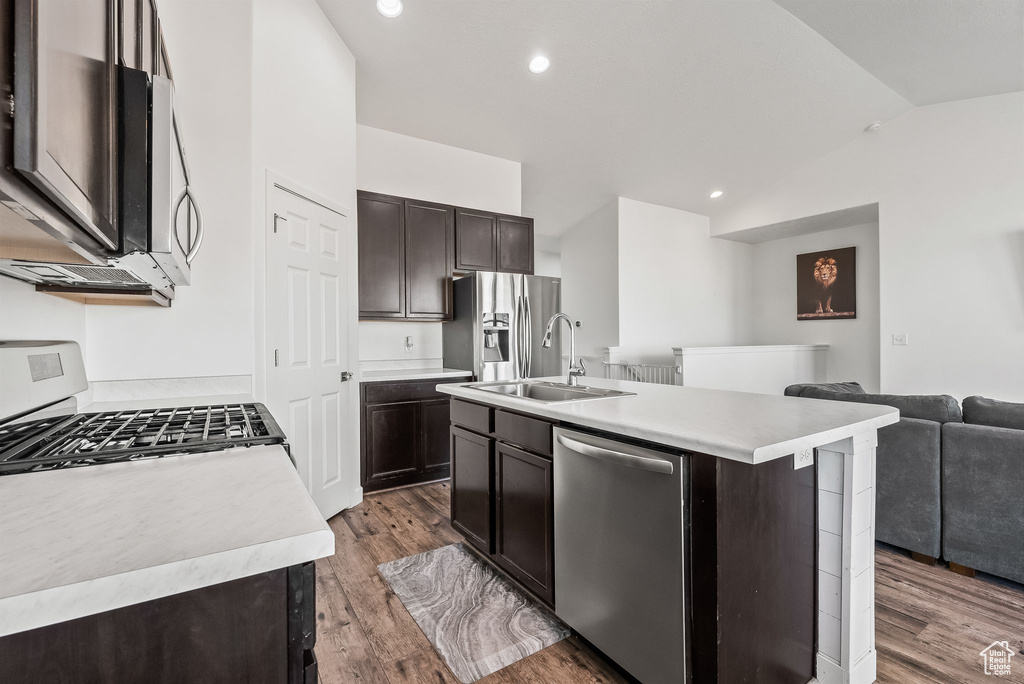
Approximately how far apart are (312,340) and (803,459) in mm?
2602

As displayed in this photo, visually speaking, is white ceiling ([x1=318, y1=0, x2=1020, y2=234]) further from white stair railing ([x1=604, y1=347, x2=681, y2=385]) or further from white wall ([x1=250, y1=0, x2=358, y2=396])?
white stair railing ([x1=604, y1=347, x2=681, y2=385])

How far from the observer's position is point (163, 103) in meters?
0.86

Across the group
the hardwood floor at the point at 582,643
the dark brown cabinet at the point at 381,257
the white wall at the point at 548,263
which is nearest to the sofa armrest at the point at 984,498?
the hardwood floor at the point at 582,643

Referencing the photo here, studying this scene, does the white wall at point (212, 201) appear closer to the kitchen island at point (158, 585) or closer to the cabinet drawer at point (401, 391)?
the cabinet drawer at point (401, 391)

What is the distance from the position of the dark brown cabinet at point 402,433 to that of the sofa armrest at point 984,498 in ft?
9.76

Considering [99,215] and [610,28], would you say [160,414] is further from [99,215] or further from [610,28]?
[610,28]

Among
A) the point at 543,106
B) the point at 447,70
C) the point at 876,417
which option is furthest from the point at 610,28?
the point at 876,417

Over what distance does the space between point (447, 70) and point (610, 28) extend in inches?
48.8

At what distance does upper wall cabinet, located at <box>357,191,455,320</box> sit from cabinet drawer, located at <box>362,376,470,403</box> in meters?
0.62

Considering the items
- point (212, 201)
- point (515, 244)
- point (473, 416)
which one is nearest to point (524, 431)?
point (473, 416)

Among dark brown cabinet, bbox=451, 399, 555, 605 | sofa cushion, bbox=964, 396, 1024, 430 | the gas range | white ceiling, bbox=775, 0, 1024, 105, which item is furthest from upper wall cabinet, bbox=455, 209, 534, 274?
sofa cushion, bbox=964, 396, 1024, 430

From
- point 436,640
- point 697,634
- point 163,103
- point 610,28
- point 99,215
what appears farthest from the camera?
point 610,28

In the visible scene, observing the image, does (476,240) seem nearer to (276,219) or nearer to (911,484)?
(276,219)

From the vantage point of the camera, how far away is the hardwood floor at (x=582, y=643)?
1.60m
